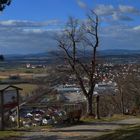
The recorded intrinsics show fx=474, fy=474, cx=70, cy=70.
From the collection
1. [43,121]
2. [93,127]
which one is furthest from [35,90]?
[93,127]

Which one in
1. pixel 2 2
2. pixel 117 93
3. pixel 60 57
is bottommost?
pixel 117 93

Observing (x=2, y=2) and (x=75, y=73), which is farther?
(x=75, y=73)

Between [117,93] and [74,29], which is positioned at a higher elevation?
[74,29]

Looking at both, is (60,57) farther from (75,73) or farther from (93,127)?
(93,127)

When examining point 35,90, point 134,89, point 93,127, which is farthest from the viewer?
point 35,90

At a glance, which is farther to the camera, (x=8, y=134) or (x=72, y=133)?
(x=8, y=134)

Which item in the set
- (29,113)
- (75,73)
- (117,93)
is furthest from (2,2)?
(117,93)

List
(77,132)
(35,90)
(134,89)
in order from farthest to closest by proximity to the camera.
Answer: (35,90)
(134,89)
(77,132)

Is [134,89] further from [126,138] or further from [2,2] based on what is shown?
[126,138]

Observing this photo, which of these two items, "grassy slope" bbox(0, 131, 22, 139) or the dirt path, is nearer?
the dirt path

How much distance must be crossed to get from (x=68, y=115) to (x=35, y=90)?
29682mm

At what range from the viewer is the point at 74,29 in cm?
3059

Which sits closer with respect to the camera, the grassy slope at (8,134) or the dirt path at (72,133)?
the dirt path at (72,133)

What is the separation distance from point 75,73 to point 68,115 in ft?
21.2
